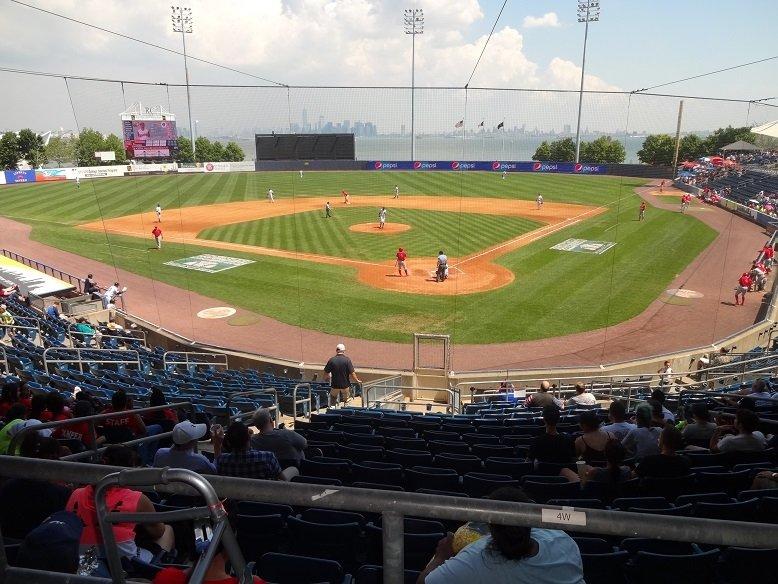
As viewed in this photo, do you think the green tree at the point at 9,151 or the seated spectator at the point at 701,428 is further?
the green tree at the point at 9,151

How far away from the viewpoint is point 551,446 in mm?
6160

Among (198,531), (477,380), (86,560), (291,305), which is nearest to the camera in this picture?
(86,560)

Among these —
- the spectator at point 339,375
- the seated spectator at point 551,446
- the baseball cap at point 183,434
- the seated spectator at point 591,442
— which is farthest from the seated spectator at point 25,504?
the spectator at point 339,375

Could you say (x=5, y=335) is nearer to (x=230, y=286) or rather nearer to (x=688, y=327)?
(x=230, y=286)

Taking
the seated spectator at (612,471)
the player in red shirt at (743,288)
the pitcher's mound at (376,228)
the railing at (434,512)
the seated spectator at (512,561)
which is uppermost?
the railing at (434,512)

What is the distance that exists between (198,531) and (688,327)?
64.1ft

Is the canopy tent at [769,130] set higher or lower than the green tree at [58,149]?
higher

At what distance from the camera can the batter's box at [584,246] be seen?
95.3 ft

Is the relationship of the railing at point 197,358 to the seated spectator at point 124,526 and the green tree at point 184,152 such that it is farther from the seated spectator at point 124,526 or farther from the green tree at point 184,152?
the green tree at point 184,152

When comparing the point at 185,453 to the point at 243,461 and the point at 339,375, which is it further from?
the point at 339,375

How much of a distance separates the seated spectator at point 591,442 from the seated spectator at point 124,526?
14.8 ft

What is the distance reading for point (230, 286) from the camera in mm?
24000

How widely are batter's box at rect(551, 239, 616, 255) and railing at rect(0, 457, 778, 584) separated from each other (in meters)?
28.6

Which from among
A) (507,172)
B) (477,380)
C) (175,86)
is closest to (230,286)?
(175,86)
